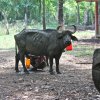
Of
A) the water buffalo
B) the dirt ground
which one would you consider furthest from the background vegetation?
the dirt ground

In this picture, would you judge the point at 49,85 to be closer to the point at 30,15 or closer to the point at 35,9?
the point at 35,9

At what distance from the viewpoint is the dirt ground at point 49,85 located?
7.57 meters

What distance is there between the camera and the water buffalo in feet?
36.8

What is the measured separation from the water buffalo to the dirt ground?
618mm

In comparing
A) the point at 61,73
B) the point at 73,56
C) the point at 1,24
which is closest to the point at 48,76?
the point at 61,73

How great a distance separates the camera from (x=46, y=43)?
1157cm

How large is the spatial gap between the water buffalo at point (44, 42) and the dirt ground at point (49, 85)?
0.62 meters

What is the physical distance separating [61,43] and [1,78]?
2125 mm

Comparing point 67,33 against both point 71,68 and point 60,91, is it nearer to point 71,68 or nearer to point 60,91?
point 71,68

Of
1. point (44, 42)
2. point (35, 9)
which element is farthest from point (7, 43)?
point (35, 9)

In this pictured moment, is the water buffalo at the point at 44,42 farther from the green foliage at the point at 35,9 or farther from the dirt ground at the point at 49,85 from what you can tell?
the green foliage at the point at 35,9

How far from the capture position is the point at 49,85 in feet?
29.5

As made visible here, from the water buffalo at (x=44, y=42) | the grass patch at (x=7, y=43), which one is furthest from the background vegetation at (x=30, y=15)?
the water buffalo at (x=44, y=42)

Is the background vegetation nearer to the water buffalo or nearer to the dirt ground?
the water buffalo
